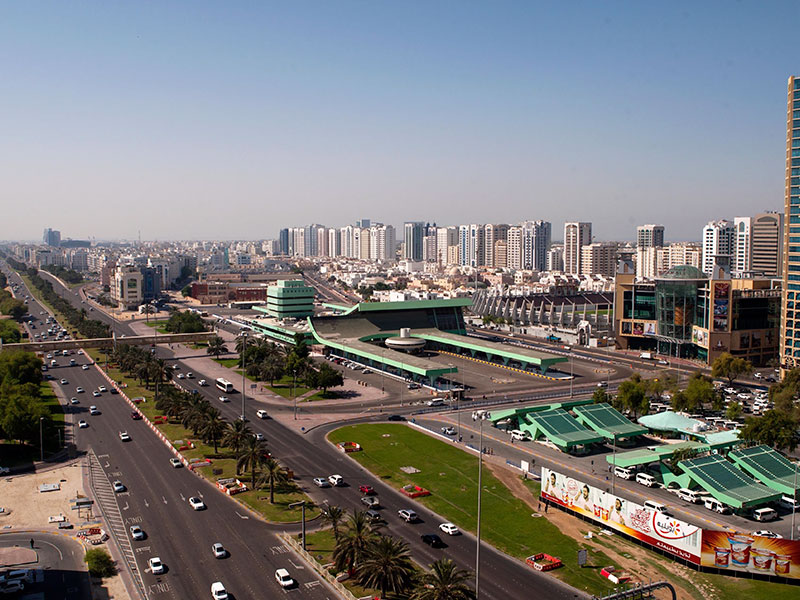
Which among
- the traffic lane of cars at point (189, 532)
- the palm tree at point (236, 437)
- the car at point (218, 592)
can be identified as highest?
the palm tree at point (236, 437)

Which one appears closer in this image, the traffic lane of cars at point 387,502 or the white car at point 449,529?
the traffic lane of cars at point 387,502

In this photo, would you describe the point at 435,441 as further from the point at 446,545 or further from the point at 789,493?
the point at 789,493

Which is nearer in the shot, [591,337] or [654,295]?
[654,295]

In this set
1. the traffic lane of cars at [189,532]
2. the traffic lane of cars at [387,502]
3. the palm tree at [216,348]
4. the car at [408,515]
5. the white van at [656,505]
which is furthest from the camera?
the palm tree at [216,348]

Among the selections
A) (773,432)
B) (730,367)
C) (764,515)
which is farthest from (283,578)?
(730,367)

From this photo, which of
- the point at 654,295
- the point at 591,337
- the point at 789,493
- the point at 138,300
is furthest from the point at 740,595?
the point at 138,300

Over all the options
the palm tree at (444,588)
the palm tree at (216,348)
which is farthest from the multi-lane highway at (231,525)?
the palm tree at (216,348)

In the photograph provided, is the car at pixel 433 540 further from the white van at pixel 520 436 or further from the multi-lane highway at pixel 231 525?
the white van at pixel 520 436

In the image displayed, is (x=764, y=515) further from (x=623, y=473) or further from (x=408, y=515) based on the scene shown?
(x=408, y=515)
